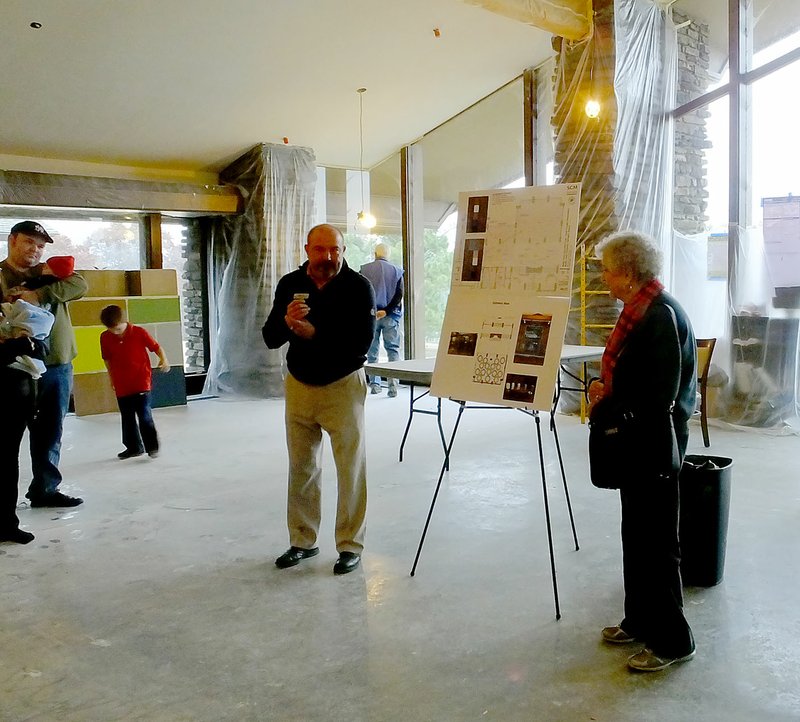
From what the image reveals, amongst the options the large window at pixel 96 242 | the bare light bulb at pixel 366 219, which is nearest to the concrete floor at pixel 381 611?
the large window at pixel 96 242

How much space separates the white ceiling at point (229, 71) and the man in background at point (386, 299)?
1414 mm

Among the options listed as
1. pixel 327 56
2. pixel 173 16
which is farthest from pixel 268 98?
pixel 173 16

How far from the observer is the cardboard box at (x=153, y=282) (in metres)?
6.65

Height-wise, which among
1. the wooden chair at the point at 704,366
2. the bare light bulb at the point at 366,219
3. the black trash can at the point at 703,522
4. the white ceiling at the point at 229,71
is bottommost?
the black trash can at the point at 703,522

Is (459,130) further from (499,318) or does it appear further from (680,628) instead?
(680,628)

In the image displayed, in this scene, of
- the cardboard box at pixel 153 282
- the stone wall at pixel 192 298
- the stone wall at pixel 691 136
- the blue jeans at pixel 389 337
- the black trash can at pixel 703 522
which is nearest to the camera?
the black trash can at pixel 703 522

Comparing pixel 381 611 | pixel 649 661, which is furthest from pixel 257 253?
pixel 649 661

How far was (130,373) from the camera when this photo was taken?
15.0 ft

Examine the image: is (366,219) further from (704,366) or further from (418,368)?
(418,368)

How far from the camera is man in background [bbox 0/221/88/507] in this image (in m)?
3.14

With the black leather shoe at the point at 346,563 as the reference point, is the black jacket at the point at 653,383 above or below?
above

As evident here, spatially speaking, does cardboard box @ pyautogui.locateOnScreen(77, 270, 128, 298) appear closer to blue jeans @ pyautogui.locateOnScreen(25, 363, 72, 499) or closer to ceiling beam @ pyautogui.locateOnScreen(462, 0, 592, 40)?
blue jeans @ pyautogui.locateOnScreen(25, 363, 72, 499)

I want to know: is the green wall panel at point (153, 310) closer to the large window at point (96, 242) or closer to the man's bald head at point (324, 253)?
the large window at point (96, 242)

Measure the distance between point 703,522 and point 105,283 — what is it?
5688 millimetres
